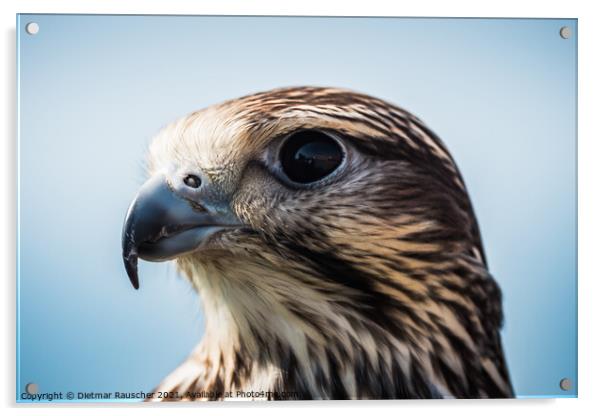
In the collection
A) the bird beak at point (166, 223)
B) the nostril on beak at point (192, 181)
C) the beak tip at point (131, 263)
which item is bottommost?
the beak tip at point (131, 263)

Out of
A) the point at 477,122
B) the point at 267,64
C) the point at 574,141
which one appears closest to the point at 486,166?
the point at 477,122

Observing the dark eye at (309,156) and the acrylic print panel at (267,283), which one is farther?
the acrylic print panel at (267,283)

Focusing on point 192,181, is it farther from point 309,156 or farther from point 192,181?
point 309,156

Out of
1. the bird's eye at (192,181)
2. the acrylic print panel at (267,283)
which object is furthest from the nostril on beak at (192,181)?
the acrylic print panel at (267,283)

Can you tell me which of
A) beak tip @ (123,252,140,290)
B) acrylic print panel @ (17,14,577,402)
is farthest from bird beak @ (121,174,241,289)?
acrylic print panel @ (17,14,577,402)

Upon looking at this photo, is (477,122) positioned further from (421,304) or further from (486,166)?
(421,304)

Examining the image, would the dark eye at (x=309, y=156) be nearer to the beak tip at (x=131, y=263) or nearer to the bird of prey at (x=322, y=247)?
the bird of prey at (x=322, y=247)

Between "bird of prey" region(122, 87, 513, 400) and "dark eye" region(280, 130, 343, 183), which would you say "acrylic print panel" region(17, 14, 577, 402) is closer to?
"bird of prey" region(122, 87, 513, 400)
